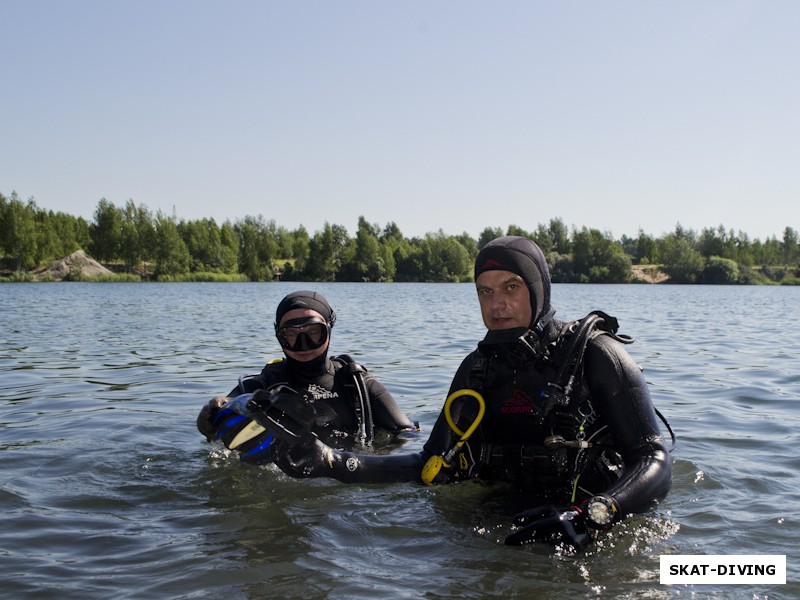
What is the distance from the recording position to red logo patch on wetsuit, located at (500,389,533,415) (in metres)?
4.05

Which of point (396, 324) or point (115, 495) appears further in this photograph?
point (396, 324)

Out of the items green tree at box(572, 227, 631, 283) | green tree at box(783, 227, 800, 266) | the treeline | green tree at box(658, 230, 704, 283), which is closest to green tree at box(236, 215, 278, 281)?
the treeline

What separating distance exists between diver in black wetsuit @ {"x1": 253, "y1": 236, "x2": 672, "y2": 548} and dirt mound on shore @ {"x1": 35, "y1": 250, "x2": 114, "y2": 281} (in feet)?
252

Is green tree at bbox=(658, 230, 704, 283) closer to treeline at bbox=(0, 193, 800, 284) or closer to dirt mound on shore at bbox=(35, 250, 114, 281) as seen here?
treeline at bbox=(0, 193, 800, 284)

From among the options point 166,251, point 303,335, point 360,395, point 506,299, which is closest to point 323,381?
point 360,395

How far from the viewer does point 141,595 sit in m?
3.36

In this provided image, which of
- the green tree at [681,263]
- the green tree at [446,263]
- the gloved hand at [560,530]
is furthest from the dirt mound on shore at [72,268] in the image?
the gloved hand at [560,530]

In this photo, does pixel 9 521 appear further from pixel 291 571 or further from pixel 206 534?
pixel 291 571

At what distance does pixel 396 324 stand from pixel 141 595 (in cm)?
1764

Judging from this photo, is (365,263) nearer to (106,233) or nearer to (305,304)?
(106,233)

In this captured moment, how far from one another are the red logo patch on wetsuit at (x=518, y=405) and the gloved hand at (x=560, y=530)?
0.78 meters

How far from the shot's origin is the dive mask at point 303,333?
550cm

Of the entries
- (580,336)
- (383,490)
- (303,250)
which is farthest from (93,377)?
(303,250)

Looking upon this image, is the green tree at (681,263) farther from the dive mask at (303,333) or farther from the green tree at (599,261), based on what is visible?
the dive mask at (303,333)
